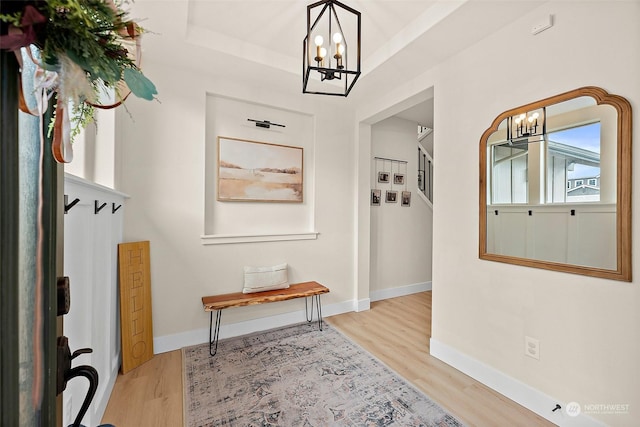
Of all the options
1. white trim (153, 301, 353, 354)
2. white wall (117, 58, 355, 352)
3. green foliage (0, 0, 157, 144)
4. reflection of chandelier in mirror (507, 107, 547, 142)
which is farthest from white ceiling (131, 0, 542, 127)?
white trim (153, 301, 353, 354)

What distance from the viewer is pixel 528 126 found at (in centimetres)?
196

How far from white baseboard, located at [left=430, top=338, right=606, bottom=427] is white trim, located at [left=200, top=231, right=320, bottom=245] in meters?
1.78

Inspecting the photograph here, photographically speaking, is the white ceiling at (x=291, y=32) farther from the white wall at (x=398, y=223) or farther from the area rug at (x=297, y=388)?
the area rug at (x=297, y=388)

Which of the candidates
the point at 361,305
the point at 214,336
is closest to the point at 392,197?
the point at 361,305

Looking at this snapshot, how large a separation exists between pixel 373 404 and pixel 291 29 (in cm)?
306

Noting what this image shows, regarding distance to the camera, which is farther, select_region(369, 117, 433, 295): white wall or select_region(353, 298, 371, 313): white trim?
select_region(369, 117, 433, 295): white wall

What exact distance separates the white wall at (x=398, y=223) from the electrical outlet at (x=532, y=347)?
2.32 metres

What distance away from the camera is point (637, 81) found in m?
1.48

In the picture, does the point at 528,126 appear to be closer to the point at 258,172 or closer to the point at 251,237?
the point at 258,172

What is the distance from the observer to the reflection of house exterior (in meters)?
1.64

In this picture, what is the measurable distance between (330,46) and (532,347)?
2412mm

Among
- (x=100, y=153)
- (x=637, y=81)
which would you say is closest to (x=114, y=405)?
(x=100, y=153)

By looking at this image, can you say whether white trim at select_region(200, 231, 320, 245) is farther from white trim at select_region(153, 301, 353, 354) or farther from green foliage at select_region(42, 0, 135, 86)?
green foliage at select_region(42, 0, 135, 86)

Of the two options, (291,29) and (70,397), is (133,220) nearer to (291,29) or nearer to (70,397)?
(70,397)
